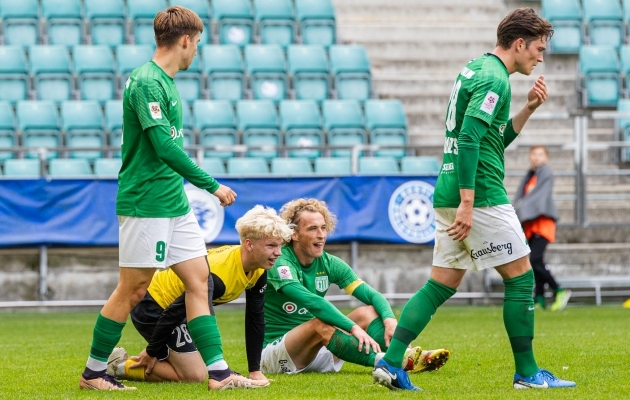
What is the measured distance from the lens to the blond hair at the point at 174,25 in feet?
18.4

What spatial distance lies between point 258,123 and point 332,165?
5.07 ft

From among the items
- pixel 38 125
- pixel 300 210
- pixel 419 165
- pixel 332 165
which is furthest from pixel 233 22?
pixel 300 210

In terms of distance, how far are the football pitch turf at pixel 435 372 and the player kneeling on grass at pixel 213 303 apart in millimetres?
183

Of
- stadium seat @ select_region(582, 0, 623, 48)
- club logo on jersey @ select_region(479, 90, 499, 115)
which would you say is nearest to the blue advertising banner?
stadium seat @ select_region(582, 0, 623, 48)

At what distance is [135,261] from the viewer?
558 cm

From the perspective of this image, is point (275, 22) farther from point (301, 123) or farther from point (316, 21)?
point (301, 123)

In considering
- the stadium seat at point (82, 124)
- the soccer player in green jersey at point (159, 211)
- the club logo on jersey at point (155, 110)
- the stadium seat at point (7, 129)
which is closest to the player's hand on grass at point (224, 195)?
the soccer player in green jersey at point (159, 211)

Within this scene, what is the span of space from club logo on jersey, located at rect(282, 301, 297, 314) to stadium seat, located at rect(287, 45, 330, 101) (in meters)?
9.33

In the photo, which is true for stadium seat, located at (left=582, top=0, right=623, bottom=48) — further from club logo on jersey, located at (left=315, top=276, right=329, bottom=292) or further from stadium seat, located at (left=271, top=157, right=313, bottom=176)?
club logo on jersey, located at (left=315, top=276, right=329, bottom=292)

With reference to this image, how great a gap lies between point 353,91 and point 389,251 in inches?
151

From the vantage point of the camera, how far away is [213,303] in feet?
20.5

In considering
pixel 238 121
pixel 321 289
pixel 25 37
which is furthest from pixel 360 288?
pixel 25 37

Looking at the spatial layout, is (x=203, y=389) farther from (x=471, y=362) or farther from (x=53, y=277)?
(x=53, y=277)

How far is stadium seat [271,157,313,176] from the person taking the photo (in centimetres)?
1384
